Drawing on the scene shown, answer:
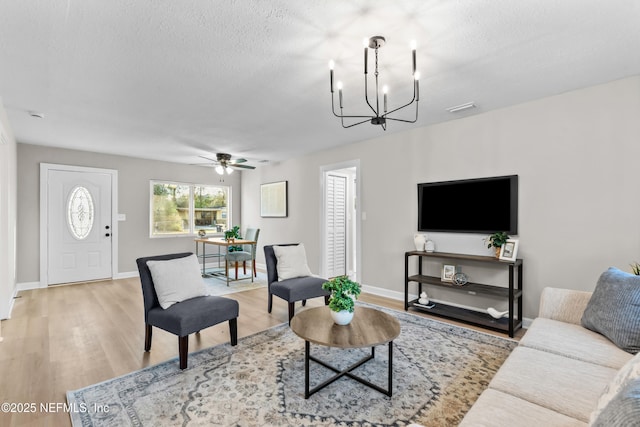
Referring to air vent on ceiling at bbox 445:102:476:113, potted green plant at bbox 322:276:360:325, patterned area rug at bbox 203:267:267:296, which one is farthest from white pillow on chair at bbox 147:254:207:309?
air vent on ceiling at bbox 445:102:476:113

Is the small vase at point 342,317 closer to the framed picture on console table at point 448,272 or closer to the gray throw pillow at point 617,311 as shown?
the gray throw pillow at point 617,311

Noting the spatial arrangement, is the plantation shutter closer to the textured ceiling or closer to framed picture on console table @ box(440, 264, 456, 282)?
the textured ceiling

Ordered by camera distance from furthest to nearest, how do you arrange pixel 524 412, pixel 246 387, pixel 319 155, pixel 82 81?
Answer: 1. pixel 319 155
2. pixel 82 81
3. pixel 246 387
4. pixel 524 412

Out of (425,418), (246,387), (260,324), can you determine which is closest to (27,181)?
(260,324)

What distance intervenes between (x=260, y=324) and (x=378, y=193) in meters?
2.51

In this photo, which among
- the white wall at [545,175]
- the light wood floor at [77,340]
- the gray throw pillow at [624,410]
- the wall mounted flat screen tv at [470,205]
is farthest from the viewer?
the wall mounted flat screen tv at [470,205]

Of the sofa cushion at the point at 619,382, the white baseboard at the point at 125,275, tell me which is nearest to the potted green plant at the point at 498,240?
the sofa cushion at the point at 619,382

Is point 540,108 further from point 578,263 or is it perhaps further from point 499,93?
point 578,263

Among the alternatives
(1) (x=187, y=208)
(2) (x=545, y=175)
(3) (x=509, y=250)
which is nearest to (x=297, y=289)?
(3) (x=509, y=250)

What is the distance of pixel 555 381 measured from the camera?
4.93ft

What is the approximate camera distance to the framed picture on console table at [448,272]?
373cm

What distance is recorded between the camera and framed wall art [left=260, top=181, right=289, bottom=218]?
6.32 metres

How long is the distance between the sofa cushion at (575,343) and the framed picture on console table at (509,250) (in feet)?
3.28

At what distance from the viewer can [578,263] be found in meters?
2.97
